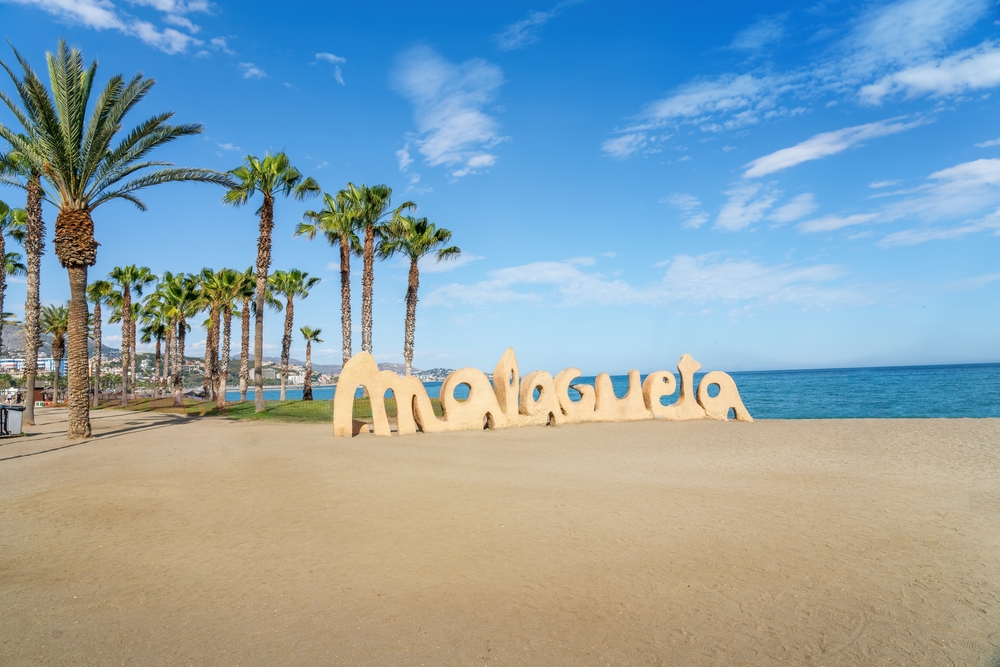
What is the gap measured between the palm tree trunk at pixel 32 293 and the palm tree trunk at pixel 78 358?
7.91 metres

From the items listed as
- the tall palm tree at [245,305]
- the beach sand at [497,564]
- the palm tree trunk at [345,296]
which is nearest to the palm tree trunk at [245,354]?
the tall palm tree at [245,305]

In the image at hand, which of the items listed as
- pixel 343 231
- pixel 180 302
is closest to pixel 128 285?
pixel 180 302

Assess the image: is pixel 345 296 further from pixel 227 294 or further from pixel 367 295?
pixel 227 294

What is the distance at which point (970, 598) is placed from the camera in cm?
530

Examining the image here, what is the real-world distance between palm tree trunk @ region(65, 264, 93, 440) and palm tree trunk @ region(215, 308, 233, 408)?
1551 cm

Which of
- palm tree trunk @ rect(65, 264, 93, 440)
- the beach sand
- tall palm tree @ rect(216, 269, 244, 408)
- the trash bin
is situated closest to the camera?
the beach sand

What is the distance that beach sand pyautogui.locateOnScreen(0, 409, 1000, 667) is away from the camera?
446 centimetres

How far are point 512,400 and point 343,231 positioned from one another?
17253mm

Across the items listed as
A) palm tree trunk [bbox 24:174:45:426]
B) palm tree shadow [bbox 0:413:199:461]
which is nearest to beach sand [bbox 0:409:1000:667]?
palm tree shadow [bbox 0:413:199:461]

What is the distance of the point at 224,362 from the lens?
122 ft

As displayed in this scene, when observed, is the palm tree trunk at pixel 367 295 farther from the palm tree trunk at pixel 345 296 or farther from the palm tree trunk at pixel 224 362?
the palm tree trunk at pixel 224 362

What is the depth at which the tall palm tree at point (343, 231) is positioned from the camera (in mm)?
31094

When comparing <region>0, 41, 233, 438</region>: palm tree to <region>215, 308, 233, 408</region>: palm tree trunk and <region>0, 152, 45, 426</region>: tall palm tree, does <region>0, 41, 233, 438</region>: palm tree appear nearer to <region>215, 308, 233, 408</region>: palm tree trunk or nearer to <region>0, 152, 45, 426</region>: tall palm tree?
<region>0, 152, 45, 426</region>: tall palm tree

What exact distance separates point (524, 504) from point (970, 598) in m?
5.39
